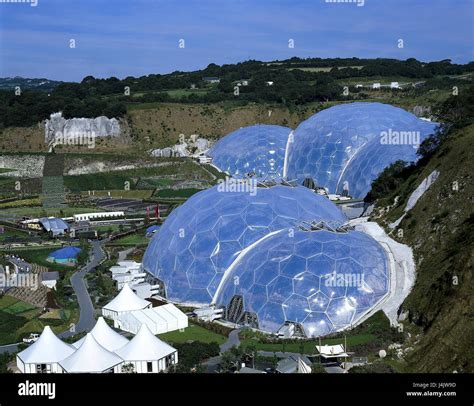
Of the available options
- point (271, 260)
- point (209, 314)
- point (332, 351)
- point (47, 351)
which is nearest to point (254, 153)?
point (271, 260)

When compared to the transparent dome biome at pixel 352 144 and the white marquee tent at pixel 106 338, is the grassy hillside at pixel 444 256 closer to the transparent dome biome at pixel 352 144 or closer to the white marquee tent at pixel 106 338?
the white marquee tent at pixel 106 338

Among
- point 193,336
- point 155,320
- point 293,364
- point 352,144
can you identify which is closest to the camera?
point 293,364

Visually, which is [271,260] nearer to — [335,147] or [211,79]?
[335,147]

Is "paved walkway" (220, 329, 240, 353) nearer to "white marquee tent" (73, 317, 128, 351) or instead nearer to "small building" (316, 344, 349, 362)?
"white marquee tent" (73, 317, 128, 351)

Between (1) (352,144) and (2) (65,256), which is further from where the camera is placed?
(1) (352,144)
